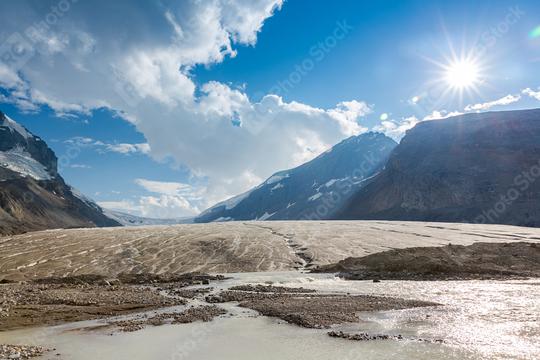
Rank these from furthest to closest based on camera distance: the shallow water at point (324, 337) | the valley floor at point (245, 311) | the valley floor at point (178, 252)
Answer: the valley floor at point (178, 252)
the valley floor at point (245, 311)
the shallow water at point (324, 337)

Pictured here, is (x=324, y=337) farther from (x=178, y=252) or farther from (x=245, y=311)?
(x=178, y=252)

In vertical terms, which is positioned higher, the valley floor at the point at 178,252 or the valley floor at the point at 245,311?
the valley floor at the point at 178,252

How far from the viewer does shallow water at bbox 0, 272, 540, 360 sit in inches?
519

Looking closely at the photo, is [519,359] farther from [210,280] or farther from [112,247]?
[112,247]

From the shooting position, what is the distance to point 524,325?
52.7 feet

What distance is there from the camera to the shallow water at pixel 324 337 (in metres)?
13.2

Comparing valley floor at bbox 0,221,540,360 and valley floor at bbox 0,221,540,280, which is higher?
valley floor at bbox 0,221,540,280

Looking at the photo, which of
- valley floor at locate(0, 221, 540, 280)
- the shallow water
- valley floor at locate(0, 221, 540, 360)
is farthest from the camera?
valley floor at locate(0, 221, 540, 280)

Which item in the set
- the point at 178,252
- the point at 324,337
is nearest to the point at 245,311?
the point at 324,337

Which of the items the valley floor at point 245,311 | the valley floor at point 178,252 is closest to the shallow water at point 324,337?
the valley floor at point 245,311

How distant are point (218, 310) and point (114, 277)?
17630 millimetres

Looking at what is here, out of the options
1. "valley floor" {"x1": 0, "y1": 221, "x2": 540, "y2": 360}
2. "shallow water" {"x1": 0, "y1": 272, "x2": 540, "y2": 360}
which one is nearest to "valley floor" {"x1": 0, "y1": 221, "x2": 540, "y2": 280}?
"valley floor" {"x1": 0, "y1": 221, "x2": 540, "y2": 360}

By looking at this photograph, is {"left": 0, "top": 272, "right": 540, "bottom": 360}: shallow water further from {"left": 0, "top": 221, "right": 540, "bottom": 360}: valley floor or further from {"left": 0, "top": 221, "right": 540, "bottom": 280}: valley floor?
{"left": 0, "top": 221, "right": 540, "bottom": 280}: valley floor

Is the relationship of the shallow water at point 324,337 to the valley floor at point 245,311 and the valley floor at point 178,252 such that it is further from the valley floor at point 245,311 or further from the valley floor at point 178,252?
the valley floor at point 178,252
